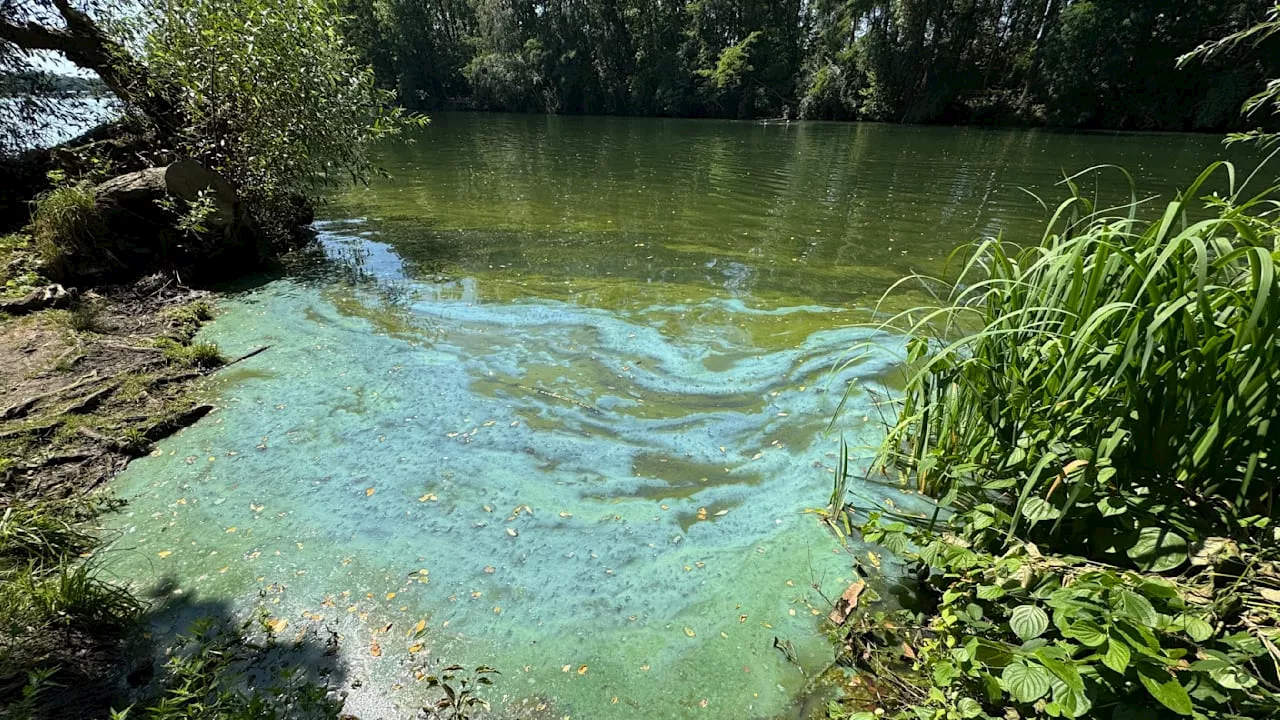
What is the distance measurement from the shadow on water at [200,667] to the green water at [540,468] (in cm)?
7

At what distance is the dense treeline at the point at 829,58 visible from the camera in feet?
103

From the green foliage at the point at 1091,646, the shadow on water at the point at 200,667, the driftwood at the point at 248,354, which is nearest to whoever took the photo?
the green foliage at the point at 1091,646

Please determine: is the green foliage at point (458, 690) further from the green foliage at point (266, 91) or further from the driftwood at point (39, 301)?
the green foliage at point (266, 91)

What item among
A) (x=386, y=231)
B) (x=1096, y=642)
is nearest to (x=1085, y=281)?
(x=1096, y=642)

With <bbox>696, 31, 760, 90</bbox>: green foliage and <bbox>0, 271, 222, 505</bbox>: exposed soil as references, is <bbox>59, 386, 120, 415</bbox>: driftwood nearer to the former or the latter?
<bbox>0, 271, 222, 505</bbox>: exposed soil

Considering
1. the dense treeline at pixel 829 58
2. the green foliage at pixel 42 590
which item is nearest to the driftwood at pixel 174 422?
the green foliage at pixel 42 590

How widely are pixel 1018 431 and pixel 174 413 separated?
5.12m

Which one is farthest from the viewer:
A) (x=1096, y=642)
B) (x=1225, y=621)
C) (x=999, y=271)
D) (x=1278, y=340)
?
(x=999, y=271)

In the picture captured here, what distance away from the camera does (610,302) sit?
6605 mm

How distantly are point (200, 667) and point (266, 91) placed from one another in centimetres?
744

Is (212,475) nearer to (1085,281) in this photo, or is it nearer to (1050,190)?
(1085,281)

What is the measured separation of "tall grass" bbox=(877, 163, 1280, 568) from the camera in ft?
6.37

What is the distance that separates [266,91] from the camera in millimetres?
7273

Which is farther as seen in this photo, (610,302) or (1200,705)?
(610,302)
